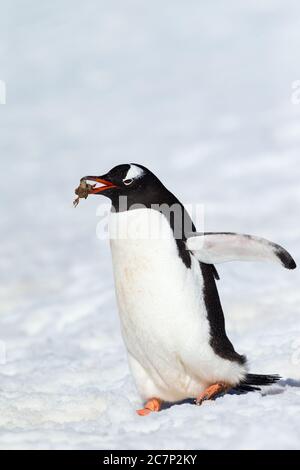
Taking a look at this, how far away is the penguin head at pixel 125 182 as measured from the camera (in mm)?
3623

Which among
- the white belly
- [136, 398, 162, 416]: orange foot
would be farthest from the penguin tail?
[136, 398, 162, 416]: orange foot

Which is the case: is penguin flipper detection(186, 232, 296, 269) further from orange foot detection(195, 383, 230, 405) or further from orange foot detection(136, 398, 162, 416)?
orange foot detection(136, 398, 162, 416)

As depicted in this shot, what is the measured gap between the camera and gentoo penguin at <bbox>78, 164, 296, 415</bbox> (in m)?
3.58

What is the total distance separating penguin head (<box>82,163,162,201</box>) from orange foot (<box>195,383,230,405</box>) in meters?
0.80

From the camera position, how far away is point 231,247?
3.62m

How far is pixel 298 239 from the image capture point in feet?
27.4

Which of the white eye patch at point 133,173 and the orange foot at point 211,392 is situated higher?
the white eye patch at point 133,173

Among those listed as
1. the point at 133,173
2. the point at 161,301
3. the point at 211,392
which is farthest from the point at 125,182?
the point at 211,392

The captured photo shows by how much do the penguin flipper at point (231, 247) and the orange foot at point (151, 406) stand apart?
625mm

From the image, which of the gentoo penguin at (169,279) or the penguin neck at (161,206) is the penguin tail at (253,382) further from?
the penguin neck at (161,206)

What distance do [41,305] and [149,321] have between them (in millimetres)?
3998

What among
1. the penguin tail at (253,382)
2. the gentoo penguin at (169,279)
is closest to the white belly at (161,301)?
the gentoo penguin at (169,279)

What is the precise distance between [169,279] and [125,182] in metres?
0.41

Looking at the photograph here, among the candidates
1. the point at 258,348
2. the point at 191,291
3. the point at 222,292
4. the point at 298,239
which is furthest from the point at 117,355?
the point at 298,239
